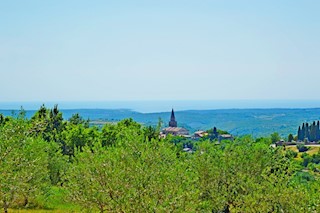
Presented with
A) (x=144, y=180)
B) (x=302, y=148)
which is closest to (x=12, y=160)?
(x=144, y=180)

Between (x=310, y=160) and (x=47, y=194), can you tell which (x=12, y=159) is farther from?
(x=310, y=160)

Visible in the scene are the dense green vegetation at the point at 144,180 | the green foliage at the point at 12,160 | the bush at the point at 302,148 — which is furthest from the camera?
the bush at the point at 302,148

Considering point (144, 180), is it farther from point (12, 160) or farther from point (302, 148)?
point (302, 148)

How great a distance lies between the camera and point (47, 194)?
96.0ft

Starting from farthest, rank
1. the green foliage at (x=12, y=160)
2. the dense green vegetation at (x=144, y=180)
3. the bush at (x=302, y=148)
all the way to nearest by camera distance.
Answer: the bush at (x=302, y=148), the green foliage at (x=12, y=160), the dense green vegetation at (x=144, y=180)

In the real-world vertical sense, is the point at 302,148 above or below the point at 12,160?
below

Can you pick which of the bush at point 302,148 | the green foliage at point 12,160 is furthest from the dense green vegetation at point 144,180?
the bush at point 302,148

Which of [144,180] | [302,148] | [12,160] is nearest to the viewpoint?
[144,180]

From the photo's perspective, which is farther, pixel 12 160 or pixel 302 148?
pixel 302 148

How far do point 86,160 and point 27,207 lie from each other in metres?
11.3

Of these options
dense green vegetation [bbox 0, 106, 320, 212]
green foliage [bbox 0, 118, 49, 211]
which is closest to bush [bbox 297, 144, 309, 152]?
dense green vegetation [bbox 0, 106, 320, 212]

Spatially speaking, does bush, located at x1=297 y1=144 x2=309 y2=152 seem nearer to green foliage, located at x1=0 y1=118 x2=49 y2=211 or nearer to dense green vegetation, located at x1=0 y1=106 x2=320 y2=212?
dense green vegetation, located at x1=0 y1=106 x2=320 y2=212

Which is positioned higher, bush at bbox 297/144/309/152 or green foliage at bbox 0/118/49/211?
green foliage at bbox 0/118/49/211

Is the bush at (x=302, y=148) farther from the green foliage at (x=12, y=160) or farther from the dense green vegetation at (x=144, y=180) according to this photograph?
the green foliage at (x=12, y=160)
